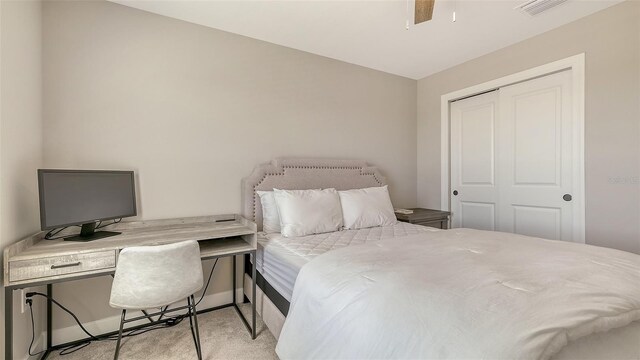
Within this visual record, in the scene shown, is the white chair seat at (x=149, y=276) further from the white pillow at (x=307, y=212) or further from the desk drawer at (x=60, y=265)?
the white pillow at (x=307, y=212)

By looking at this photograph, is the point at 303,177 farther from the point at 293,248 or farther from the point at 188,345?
the point at 188,345

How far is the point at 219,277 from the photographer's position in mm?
2418

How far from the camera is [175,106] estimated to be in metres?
2.23

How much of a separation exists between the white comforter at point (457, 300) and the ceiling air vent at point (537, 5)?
1.80 meters

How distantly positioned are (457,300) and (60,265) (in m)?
1.85

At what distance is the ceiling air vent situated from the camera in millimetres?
2074

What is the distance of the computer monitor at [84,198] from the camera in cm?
150

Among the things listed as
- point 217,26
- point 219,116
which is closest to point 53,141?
point 219,116

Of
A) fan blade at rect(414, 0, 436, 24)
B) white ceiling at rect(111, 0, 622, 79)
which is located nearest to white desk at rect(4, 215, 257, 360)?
white ceiling at rect(111, 0, 622, 79)

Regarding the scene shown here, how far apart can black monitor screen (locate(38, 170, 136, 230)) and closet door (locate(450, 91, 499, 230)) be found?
3355 millimetres

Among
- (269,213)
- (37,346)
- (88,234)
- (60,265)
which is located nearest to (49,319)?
(37,346)

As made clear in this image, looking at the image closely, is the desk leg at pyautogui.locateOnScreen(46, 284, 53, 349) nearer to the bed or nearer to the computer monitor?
the computer monitor

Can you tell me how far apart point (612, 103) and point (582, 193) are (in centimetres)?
75

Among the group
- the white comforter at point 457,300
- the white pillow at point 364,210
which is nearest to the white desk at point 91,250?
the white comforter at point 457,300
